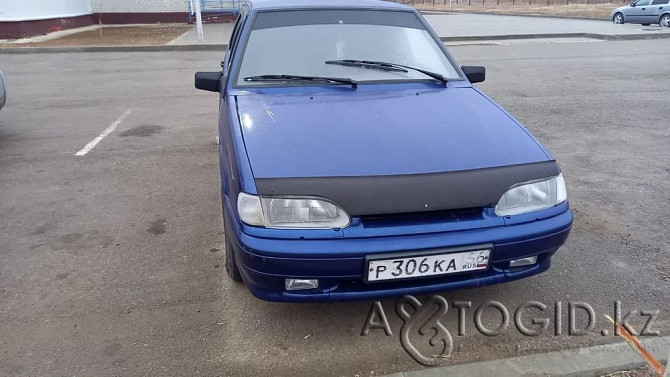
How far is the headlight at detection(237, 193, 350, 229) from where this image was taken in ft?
7.47

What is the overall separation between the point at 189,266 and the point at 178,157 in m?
2.42

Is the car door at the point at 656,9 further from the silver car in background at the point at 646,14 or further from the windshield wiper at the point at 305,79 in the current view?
the windshield wiper at the point at 305,79

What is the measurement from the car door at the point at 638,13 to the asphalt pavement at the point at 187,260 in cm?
1915

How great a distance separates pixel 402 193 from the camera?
2293 mm

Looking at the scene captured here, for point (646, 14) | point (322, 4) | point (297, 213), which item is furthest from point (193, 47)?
point (646, 14)

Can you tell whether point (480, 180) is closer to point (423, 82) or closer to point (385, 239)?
point (385, 239)

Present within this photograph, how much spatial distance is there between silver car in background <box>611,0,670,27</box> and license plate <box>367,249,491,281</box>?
25.2 meters

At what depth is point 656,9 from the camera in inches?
881

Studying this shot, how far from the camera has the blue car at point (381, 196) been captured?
7.42ft

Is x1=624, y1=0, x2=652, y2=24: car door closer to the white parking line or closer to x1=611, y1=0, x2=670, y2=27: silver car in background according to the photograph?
x1=611, y1=0, x2=670, y2=27: silver car in background

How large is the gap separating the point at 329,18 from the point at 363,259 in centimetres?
221

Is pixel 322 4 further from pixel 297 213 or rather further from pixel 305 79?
pixel 297 213

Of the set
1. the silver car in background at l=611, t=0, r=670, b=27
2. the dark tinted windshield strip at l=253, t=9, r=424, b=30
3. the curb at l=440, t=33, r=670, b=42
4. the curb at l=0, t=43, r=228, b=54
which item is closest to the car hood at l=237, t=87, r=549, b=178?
the dark tinted windshield strip at l=253, t=9, r=424, b=30

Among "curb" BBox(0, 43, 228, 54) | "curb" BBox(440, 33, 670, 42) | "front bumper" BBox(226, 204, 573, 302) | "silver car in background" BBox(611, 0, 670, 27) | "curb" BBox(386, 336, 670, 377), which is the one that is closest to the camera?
"front bumper" BBox(226, 204, 573, 302)
